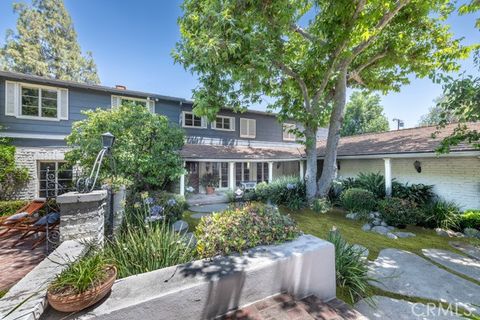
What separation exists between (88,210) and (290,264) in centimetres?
318

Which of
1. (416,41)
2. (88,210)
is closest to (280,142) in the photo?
(416,41)

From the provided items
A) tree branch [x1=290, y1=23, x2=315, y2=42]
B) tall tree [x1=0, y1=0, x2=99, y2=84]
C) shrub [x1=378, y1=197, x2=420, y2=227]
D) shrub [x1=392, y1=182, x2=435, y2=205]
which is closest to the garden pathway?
shrub [x1=378, y1=197, x2=420, y2=227]

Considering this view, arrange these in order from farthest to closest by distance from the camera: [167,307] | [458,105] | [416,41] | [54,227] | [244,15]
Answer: [416,41] < [244,15] < [458,105] < [54,227] < [167,307]

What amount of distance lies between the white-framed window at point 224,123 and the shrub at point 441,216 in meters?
11.0

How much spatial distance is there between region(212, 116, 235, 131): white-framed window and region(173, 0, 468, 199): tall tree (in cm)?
347

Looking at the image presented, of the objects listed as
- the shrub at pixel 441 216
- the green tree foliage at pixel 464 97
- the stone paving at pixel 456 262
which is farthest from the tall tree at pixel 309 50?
the stone paving at pixel 456 262

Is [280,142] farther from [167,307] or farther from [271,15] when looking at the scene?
[167,307]

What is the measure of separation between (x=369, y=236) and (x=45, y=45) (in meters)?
29.1

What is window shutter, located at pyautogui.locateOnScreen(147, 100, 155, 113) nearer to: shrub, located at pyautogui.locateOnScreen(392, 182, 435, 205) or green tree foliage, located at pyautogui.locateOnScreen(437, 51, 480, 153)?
green tree foliage, located at pyautogui.locateOnScreen(437, 51, 480, 153)

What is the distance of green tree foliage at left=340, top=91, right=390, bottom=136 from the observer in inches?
939

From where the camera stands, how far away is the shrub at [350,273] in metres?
3.61

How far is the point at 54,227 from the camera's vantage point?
480 centimetres

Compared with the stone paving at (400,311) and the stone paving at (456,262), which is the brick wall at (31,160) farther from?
the stone paving at (456,262)

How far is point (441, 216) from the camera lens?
7.55 m
